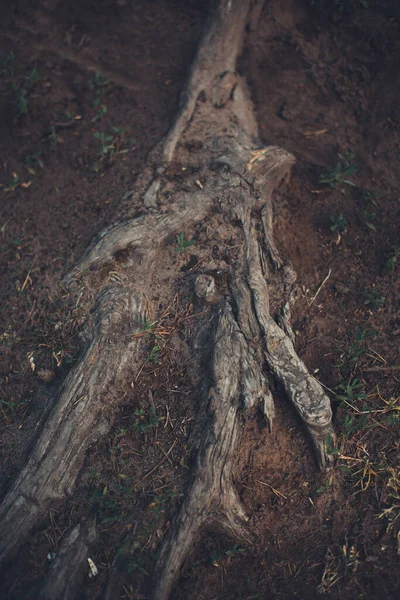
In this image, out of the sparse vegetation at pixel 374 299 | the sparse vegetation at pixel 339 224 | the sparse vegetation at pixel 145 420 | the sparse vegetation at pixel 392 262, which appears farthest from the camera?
the sparse vegetation at pixel 339 224

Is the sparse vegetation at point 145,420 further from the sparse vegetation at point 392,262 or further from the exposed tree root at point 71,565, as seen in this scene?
the sparse vegetation at point 392,262

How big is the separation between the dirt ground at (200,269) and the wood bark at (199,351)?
0.43 ft

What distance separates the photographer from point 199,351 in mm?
3689

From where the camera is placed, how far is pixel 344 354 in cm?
384

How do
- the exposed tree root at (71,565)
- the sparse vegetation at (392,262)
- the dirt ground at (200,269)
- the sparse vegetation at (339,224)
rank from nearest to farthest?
the exposed tree root at (71,565), the dirt ground at (200,269), the sparse vegetation at (392,262), the sparse vegetation at (339,224)

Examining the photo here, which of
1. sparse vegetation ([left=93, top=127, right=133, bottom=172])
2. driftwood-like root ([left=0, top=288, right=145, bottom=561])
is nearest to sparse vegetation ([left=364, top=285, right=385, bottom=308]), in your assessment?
driftwood-like root ([left=0, top=288, right=145, bottom=561])

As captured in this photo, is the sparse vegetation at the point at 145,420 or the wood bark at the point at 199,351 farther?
the sparse vegetation at the point at 145,420

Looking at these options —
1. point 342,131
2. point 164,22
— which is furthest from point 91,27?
point 342,131

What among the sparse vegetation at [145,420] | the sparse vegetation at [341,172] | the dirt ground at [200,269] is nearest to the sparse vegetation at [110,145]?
the dirt ground at [200,269]

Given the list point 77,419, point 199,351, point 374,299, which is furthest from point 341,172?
point 77,419

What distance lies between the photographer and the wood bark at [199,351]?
3354mm

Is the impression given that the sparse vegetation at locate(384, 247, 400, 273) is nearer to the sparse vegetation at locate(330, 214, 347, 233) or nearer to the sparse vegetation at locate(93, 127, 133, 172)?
the sparse vegetation at locate(330, 214, 347, 233)

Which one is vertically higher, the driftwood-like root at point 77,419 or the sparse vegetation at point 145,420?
the driftwood-like root at point 77,419

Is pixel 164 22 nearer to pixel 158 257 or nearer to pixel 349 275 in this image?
pixel 158 257
